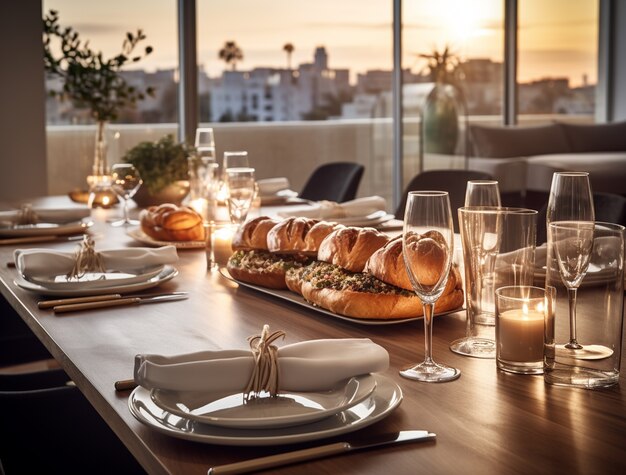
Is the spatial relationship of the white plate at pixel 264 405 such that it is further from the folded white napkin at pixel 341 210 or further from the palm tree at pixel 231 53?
the palm tree at pixel 231 53

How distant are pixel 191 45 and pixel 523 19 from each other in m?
3.10

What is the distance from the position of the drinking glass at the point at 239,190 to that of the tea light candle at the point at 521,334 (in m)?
0.95

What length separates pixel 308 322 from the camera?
4.64ft

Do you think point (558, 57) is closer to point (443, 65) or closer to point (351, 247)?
point (443, 65)

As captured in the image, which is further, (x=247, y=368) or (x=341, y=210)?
(x=341, y=210)

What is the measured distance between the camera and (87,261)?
1.83 metres

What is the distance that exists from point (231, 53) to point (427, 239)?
5.07 meters

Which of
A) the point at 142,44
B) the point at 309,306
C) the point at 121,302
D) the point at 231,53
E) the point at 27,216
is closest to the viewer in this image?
the point at 309,306

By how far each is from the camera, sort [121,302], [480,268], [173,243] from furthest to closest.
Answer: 1. [173,243]
2. [121,302]
3. [480,268]

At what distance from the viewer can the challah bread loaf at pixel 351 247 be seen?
4.75 ft

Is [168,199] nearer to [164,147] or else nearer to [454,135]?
[164,147]

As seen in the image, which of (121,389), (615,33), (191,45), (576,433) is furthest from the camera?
(615,33)

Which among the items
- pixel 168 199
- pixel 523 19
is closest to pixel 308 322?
pixel 168 199

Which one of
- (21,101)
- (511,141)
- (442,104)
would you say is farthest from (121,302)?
(511,141)
